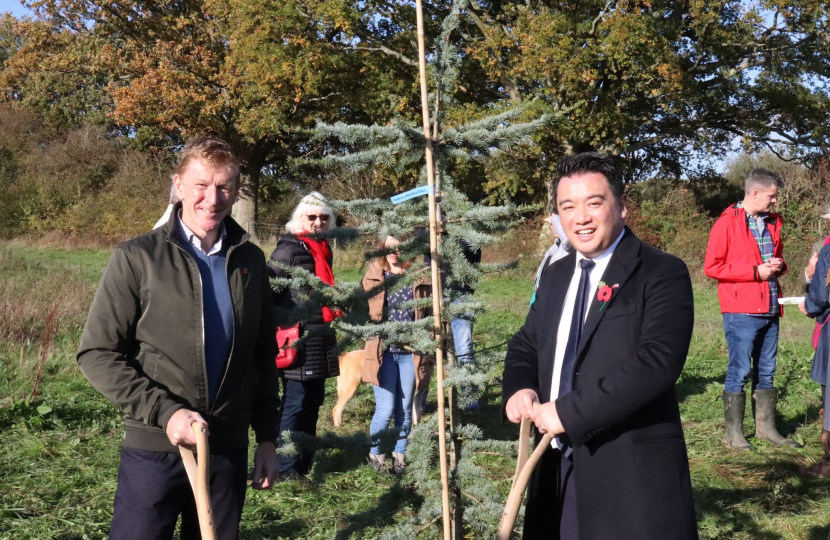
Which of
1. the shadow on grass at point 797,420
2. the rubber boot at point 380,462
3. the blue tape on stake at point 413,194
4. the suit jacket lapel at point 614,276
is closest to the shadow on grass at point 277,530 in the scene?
the rubber boot at point 380,462

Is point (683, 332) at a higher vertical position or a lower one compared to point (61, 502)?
higher

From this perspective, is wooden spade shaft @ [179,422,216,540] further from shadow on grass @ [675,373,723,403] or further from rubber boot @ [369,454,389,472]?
shadow on grass @ [675,373,723,403]

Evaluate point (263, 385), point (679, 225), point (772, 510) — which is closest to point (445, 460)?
point (263, 385)

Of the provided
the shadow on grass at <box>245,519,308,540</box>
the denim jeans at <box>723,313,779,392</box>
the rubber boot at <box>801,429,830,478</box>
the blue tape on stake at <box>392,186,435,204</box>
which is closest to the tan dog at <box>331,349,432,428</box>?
the shadow on grass at <box>245,519,308,540</box>

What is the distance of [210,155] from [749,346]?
464 centimetres

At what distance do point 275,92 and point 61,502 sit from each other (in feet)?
66.0

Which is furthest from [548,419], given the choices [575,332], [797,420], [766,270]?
[797,420]

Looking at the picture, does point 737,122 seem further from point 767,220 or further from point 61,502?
point 61,502

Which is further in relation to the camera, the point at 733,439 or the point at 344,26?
the point at 344,26

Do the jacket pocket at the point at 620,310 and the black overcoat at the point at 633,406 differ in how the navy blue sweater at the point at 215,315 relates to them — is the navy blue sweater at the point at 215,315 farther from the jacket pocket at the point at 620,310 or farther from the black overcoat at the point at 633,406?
the jacket pocket at the point at 620,310

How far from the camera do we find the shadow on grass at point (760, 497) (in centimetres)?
452

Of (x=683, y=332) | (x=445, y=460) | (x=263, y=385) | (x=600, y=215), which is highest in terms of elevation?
(x=600, y=215)

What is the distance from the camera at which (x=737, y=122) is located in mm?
23375

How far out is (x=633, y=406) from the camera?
2211mm
